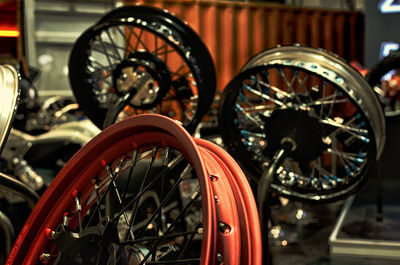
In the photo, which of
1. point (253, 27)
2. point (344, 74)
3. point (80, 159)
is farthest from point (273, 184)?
point (253, 27)

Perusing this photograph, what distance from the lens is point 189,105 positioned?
5.53 ft

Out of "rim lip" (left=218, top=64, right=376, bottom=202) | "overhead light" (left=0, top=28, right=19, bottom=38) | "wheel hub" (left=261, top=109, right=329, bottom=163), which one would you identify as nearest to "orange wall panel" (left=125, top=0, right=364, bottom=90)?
"overhead light" (left=0, top=28, right=19, bottom=38)

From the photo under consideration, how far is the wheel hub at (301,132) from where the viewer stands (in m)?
1.33

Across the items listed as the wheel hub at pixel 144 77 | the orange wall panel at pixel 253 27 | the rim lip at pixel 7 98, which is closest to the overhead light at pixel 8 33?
the orange wall panel at pixel 253 27

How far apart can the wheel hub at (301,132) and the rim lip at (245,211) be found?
52cm

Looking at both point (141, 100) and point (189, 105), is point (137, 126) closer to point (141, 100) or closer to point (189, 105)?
point (141, 100)

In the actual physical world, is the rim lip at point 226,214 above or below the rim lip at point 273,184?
above

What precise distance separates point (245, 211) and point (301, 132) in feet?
1.95

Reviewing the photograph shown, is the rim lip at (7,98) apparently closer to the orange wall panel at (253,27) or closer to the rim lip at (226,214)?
the rim lip at (226,214)

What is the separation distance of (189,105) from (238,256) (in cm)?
99

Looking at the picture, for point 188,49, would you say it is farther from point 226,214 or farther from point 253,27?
point 253,27

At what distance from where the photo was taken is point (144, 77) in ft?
5.06

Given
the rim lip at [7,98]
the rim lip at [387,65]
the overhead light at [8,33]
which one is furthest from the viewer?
the overhead light at [8,33]

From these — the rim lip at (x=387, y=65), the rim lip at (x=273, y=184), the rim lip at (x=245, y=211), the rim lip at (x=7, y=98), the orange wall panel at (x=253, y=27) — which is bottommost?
the orange wall panel at (x=253, y=27)
